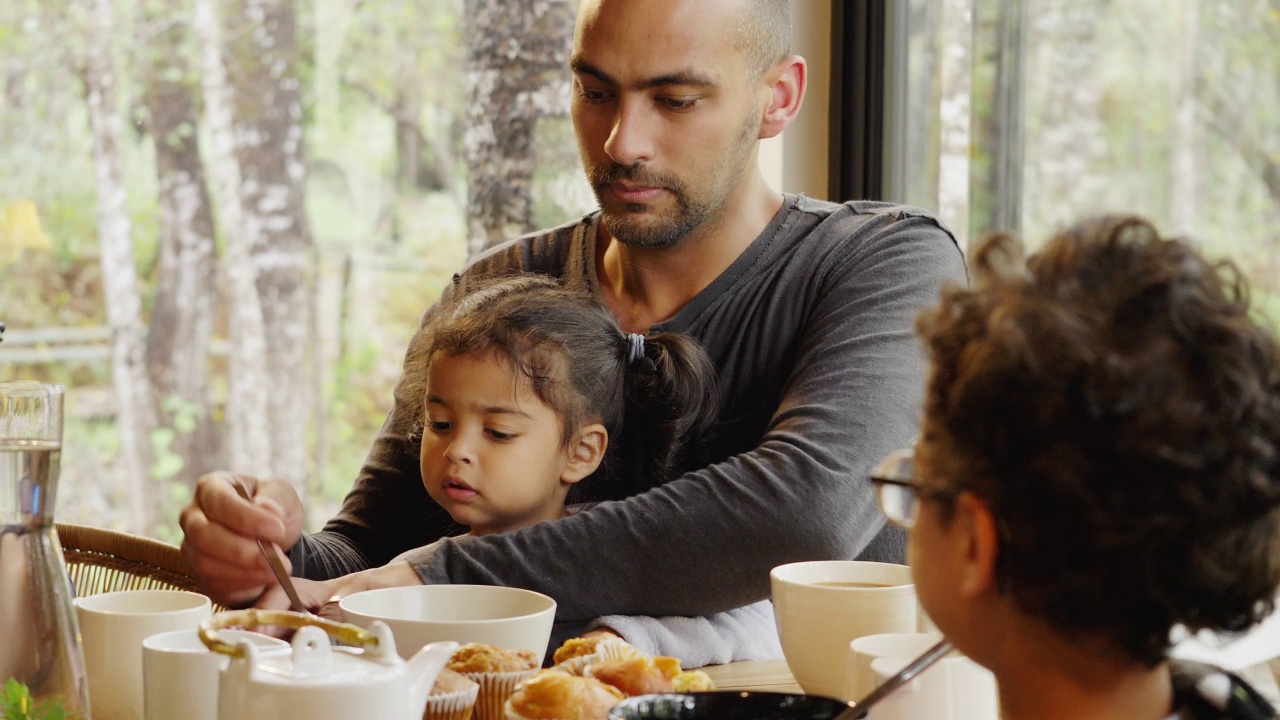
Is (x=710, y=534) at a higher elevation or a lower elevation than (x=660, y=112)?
lower

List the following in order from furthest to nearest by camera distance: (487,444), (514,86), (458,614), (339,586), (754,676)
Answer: (514,86) → (487,444) → (339,586) → (754,676) → (458,614)

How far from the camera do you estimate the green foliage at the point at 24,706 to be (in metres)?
0.96

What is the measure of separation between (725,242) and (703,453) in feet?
1.12

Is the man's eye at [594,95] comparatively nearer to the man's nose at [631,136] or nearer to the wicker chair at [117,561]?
the man's nose at [631,136]

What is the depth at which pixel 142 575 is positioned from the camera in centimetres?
187

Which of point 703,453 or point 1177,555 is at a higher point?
point 1177,555

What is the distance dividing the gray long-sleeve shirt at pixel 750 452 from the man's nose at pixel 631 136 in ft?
0.71

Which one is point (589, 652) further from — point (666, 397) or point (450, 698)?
point (666, 397)

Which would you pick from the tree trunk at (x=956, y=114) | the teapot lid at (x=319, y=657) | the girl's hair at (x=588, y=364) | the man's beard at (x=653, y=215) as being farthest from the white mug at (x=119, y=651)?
the tree trunk at (x=956, y=114)

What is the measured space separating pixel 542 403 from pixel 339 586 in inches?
18.6

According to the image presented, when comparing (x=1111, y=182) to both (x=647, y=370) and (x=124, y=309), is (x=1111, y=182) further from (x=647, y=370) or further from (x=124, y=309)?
(x=124, y=309)

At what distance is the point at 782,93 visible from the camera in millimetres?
2160

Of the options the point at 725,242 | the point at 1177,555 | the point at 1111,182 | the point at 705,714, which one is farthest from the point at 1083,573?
the point at 1111,182

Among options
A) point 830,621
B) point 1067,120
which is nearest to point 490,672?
Answer: point 830,621
